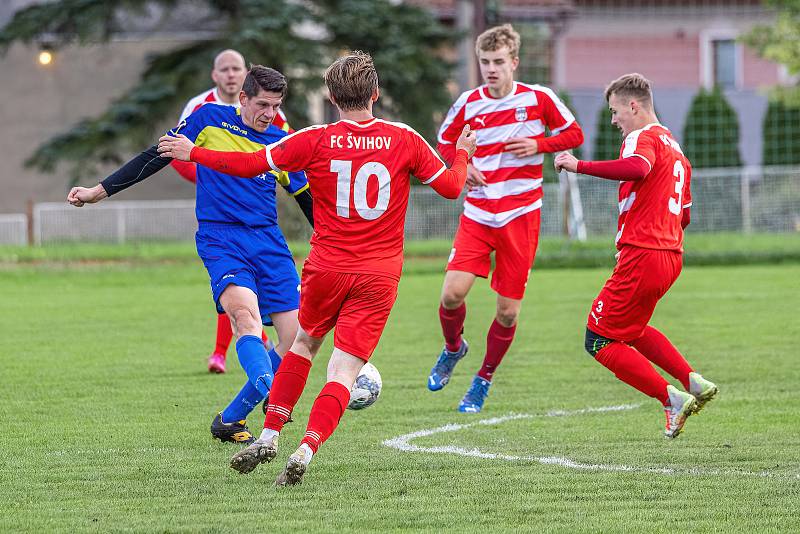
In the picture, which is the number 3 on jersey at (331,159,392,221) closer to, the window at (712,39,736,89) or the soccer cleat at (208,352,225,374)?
the soccer cleat at (208,352,225,374)

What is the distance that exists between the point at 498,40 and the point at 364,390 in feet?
9.69

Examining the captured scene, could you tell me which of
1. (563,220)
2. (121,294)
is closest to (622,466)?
(121,294)

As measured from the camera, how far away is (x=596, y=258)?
78.8ft

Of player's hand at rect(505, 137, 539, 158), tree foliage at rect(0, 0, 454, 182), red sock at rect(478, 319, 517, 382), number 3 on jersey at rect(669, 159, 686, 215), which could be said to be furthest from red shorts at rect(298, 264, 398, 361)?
tree foliage at rect(0, 0, 454, 182)

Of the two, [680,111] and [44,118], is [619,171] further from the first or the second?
[680,111]

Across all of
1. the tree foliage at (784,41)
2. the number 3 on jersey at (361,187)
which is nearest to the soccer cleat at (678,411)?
the number 3 on jersey at (361,187)

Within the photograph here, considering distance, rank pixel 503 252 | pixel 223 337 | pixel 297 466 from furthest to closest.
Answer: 1. pixel 223 337
2. pixel 503 252
3. pixel 297 466

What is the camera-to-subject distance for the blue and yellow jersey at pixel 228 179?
7426 mm

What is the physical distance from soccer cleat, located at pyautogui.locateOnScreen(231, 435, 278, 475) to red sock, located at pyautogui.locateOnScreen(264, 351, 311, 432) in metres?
0.23

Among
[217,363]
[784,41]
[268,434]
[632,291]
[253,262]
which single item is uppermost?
[784,41]

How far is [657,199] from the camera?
7.21m

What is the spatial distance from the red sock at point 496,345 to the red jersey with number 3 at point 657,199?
→ 182 centimetres

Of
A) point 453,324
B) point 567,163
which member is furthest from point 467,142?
point 453,324

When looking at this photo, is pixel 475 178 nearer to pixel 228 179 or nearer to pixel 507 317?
pixel 507 317
